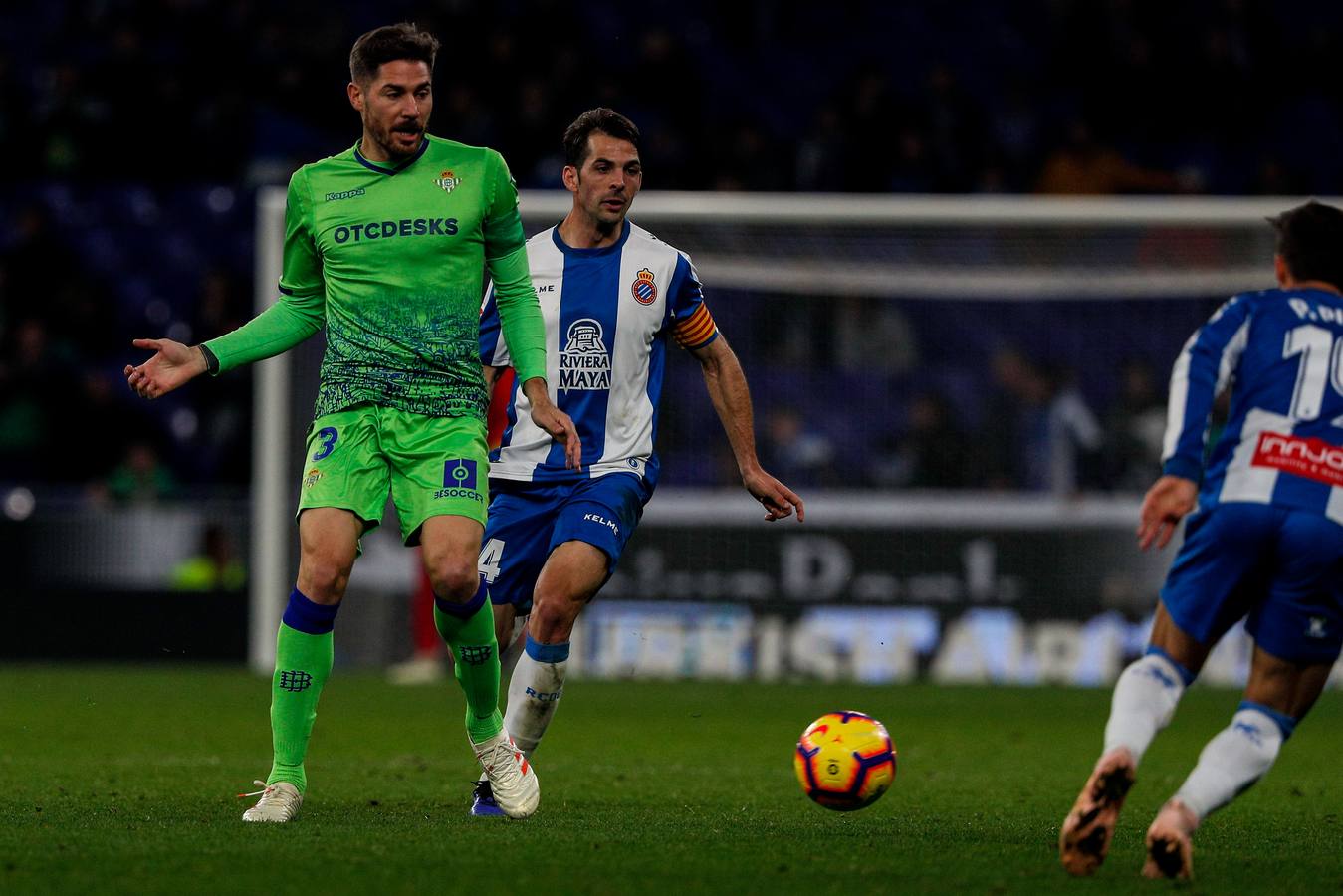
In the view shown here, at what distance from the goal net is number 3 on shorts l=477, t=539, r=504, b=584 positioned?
24.8 feet

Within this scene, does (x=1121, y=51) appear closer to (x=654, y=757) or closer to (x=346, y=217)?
(x=654, y=757)

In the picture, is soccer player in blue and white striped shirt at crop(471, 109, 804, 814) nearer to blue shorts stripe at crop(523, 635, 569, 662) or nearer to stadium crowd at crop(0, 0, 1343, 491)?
blue shorts stripe at crop(523, 635, 569, 662)

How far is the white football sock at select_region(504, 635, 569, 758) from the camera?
251 inches

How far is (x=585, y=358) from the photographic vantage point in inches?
264

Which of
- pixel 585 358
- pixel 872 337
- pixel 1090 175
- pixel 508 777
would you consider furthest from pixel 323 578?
pixel 1090 175

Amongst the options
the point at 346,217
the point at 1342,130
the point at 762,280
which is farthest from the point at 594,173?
→ the point at 1342,130

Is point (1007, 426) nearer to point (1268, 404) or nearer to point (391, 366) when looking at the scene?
point (391, 366)

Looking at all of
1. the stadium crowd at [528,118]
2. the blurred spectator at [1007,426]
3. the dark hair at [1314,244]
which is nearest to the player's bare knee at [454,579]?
the dark hair at [1314,244]

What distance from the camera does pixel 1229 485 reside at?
16.2ft

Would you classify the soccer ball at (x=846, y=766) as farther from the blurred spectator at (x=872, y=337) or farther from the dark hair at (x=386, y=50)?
the blurred spectator at (x=872, y=337)

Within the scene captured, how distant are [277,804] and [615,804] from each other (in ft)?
4.33

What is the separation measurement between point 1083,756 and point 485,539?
12.0ft

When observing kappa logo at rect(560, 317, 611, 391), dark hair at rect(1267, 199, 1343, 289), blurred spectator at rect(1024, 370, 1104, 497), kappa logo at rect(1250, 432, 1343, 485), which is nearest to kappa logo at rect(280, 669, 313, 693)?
kappa logo at rect(560, 317, 611, 391)

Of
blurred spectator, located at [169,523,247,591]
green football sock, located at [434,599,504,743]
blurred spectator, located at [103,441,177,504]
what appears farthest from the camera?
blurred spectator, located at [103,441,177,504]
